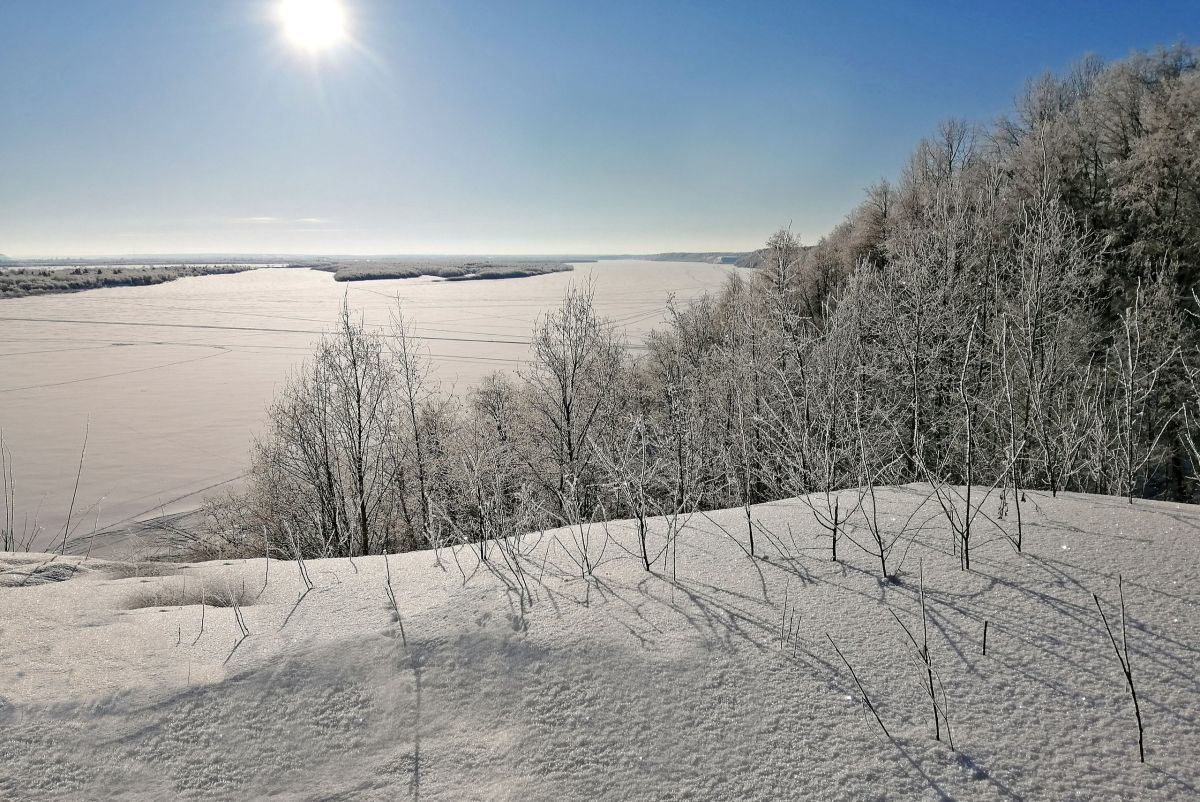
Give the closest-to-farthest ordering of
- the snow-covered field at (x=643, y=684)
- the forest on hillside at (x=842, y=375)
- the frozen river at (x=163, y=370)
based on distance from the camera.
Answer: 1. the snow-covered field at (x=643, y=684)
2. the forest on hillside at (x=842, y=375)
3. the frozen river at (x=163, y=370)

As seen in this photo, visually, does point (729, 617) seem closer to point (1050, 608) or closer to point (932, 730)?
point (932, 730)

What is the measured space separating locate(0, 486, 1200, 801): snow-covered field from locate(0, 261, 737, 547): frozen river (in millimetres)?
6013

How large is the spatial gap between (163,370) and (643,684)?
141 feet

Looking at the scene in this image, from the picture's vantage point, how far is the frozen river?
20.4m

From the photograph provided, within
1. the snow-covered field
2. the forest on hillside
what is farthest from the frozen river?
the snow-covered field

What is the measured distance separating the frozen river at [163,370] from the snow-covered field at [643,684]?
6013mm

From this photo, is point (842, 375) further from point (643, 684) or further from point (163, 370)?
point (163, 370)

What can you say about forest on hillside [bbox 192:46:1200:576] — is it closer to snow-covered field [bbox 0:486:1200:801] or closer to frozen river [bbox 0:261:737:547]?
frozen river [bbox 0:261:737:547]

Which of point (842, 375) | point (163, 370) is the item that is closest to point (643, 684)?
point (842, 375)

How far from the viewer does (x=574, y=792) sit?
2197 millimetres

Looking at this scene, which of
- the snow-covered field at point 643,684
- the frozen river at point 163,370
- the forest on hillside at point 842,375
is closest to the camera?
the snow-covered field at point 643,684

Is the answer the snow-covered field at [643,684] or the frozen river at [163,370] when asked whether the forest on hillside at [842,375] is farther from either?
the snow-covered field at [643,684]

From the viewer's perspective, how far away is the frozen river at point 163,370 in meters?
20.4

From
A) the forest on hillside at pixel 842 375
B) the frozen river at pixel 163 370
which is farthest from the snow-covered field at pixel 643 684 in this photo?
the forest on hillside at pixel 842 375
